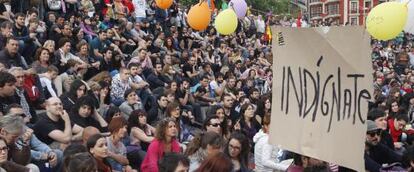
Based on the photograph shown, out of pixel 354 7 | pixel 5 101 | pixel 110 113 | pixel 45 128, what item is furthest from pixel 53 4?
pixel 354 7

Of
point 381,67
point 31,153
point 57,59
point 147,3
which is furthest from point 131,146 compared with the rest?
point 381,67

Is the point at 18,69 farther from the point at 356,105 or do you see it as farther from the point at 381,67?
the point at 381,67

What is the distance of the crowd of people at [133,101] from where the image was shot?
577 cm

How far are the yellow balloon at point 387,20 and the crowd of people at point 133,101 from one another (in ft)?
3.53

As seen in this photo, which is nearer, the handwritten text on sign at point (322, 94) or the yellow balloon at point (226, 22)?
the handwritten text on sign at point (322, 94)

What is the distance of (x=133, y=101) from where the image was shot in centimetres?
899

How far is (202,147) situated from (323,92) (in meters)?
1.99

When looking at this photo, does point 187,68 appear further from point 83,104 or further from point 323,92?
point 323,92

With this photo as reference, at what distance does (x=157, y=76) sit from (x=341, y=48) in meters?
8.27

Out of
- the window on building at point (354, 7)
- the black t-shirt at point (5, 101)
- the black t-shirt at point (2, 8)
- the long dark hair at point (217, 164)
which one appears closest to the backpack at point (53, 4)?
the black t-shirt at point (2, 8)

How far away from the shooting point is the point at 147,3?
63.1 ft

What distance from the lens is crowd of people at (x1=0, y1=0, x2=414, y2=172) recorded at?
577 cm

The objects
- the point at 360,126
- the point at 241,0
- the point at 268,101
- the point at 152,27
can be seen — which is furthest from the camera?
the point at 152,27

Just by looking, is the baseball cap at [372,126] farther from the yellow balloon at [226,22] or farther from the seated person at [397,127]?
the yellow balloon at [226,22]
